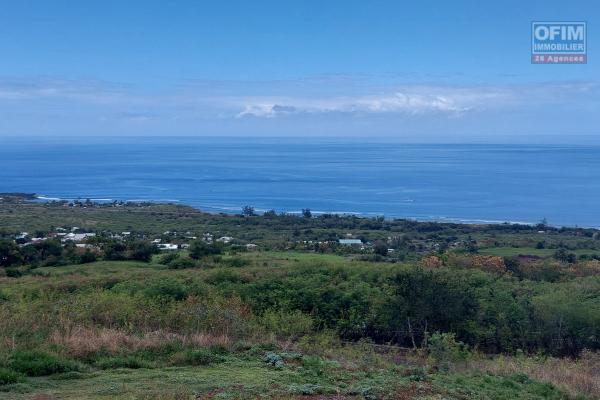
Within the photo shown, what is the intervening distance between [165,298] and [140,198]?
177 ft

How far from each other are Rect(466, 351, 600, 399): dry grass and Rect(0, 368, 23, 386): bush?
608cm

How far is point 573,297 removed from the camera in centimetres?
1314

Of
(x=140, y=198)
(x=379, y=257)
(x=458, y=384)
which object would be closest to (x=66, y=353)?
(x=458, y=384)

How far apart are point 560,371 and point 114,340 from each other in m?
6.42

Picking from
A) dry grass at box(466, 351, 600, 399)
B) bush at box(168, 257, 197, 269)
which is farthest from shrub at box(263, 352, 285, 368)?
bush at box(168, 257, 197, 269)

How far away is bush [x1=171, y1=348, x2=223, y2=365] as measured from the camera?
761 cm

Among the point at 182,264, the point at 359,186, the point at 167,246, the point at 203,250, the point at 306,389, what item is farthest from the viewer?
the point at 359,186

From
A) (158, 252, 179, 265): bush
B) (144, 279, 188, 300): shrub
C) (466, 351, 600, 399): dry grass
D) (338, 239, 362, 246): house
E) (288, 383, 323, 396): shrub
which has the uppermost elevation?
(288, 383, 323, 396): shrub

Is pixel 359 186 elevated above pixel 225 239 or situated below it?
above

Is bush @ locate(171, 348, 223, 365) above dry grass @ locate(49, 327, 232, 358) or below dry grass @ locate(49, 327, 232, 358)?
below

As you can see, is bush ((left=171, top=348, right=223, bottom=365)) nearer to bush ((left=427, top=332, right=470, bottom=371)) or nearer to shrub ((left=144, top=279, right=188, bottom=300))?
bush ((left=427, top=332, right=470, bottom=371))

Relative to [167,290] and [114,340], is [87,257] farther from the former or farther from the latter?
[114,340]

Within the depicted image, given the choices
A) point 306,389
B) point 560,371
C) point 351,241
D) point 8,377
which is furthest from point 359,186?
point 8,377

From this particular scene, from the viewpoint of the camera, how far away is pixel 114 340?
8.03m
